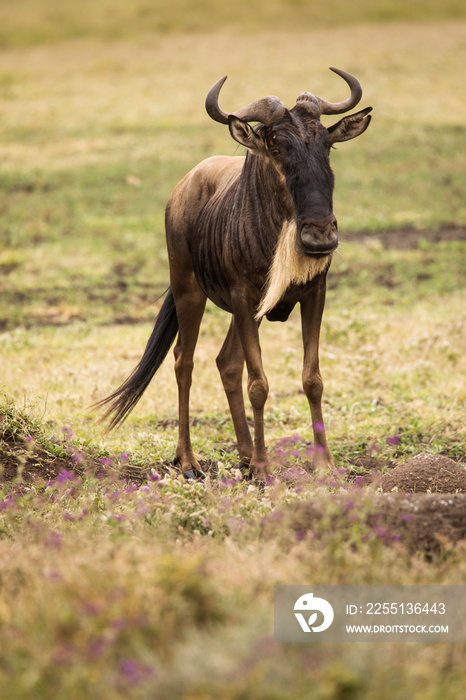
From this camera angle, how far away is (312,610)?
3070 mm

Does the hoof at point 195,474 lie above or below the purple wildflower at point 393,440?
below

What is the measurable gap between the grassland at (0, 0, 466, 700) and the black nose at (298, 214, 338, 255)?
1.37m

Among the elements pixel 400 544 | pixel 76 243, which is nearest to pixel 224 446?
pixel 400 544

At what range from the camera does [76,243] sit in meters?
15.3

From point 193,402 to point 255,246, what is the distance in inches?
103

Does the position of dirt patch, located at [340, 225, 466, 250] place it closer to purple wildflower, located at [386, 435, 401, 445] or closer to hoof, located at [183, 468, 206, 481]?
purple wildflower, located at [386, 435, 401, 445]

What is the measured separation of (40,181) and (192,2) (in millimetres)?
23781

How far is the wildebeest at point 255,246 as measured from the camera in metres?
5.03

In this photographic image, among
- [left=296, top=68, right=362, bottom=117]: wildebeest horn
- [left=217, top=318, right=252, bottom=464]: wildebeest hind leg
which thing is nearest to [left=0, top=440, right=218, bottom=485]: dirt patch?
[left=217, top=318, right=252, bottom=464]: wildebeest hind leg

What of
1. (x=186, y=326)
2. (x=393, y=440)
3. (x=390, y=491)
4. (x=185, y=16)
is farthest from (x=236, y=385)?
(x=185, y=16)

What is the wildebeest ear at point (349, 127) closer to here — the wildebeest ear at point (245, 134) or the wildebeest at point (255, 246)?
the wildebeest at point (255, 246)

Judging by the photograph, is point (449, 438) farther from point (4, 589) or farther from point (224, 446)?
point (4, 589)

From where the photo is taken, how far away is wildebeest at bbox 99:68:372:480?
503cm

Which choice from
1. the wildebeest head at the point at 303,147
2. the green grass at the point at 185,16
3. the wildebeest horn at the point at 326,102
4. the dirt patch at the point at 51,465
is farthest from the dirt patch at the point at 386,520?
the green grass at the point at 185,16
